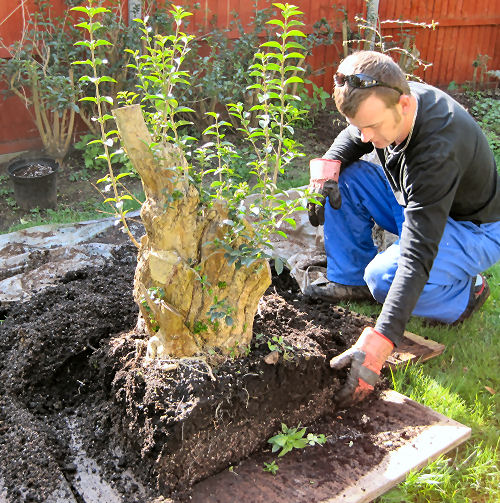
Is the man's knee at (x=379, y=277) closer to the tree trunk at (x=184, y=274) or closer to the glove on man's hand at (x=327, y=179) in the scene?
the glove on man's hand at (x=327, y=179)

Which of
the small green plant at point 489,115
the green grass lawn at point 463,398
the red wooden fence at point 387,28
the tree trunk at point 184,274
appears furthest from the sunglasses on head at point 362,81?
the small green plant at point 489,115

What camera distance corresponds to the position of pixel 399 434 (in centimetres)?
246

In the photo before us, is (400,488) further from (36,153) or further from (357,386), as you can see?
(36,153)

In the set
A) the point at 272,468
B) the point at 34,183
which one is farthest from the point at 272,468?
the point at 34,183

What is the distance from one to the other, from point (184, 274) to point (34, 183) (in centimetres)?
337

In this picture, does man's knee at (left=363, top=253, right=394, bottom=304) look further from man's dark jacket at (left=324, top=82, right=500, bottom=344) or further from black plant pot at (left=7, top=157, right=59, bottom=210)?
black plant pot at (left=7, top=157, right=59, bottom=210)

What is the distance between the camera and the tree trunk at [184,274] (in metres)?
2.24

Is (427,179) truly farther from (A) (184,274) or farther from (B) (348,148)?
(A) (184,274)

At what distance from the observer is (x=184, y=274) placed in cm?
233

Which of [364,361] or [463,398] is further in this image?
[463,398]

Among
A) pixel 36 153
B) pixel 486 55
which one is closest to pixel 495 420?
pixel 36 153

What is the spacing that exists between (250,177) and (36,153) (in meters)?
2.24

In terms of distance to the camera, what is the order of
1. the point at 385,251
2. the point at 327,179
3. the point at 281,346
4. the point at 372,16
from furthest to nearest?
1. the point at 372,16
2. the point at 327,179
3. the point at 385,251
4. the point at 281,346

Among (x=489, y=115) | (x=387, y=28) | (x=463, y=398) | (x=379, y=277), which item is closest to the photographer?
(x=463, y=398)
